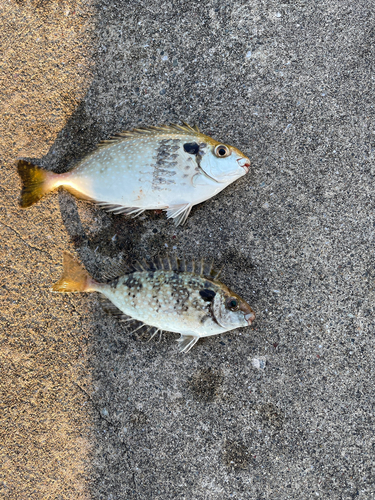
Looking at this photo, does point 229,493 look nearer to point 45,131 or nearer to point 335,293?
point 335,293

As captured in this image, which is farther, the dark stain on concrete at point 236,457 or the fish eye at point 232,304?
the dark stain on concrete at point 236,457

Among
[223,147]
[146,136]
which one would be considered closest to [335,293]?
[223,147]

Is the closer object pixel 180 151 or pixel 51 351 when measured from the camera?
pixel 180 151

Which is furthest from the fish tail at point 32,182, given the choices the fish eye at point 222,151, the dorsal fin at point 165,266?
the fish eye at point 222,151

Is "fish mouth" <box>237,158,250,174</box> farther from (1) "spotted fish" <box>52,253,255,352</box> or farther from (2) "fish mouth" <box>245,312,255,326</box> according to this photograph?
Answer: (2) "fish mouth" <box>245,312,255,326</box>

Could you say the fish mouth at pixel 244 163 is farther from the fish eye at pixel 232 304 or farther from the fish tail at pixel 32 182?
the fish tail at pixel 32 182

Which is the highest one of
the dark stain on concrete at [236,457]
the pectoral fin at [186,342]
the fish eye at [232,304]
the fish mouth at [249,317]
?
the fish eye at [232,304]
